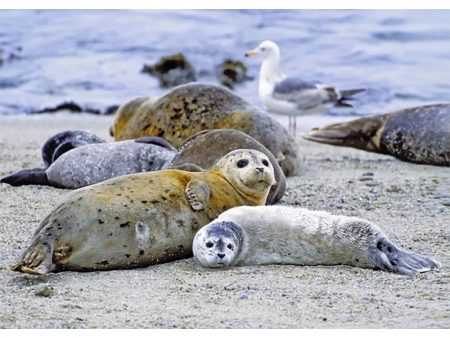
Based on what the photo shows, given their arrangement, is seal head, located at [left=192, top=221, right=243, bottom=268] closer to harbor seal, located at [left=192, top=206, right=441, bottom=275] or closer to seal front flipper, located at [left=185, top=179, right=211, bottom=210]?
harbor seal, located at [left=192, top=206, right=441, bottom=275]

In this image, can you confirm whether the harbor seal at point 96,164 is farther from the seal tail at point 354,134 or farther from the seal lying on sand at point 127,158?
the seal tail at point 354,134

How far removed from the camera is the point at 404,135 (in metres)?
8.72

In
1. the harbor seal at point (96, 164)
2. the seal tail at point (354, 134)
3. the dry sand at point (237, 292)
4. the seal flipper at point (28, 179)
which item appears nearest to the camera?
the dry sand at point (237, 292)

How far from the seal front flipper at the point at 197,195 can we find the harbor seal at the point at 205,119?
254cm

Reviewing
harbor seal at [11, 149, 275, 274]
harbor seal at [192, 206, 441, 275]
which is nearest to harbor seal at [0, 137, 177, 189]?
harbor seal at [11, 149, 275, 274]

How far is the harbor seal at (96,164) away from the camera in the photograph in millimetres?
6902

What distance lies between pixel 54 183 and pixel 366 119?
325 cm

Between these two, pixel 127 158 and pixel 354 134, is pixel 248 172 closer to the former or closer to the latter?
pixel 127 158

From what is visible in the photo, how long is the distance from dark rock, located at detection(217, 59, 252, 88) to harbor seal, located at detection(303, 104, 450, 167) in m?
5.72

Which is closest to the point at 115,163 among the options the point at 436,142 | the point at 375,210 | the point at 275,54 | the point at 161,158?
the point at 161,158

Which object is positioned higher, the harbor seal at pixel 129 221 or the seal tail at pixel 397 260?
the harbor seal at pixel 129 221

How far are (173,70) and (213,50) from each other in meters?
1.63

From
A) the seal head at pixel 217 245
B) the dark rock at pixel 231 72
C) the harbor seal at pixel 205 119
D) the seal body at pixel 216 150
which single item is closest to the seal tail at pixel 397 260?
the seal head at pixel 217 245

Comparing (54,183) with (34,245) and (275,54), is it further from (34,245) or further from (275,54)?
(275,54)
